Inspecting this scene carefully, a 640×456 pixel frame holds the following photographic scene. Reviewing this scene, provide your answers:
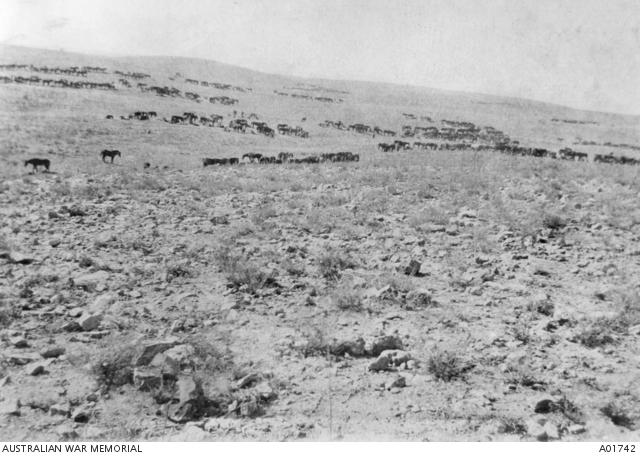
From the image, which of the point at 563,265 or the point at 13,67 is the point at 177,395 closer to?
the point at 563,265

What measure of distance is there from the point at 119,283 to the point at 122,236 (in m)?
1.94

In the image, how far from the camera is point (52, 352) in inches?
174

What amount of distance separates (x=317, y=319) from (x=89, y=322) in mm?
2608

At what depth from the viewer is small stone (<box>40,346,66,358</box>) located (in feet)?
14.4

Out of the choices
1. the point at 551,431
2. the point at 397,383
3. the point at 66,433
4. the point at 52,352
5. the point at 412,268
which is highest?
the point at 412,268

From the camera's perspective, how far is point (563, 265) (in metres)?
6.73

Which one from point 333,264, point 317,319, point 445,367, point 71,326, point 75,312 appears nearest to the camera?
point 445,367

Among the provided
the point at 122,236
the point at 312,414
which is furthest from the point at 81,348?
the point at 122,236

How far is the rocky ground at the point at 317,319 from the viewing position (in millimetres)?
3709

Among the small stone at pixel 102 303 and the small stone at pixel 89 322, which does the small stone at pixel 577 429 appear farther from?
the small stone at pixel 102 303

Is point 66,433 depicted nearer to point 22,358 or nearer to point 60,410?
point 60,410

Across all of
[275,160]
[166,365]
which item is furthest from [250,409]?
[275,160]

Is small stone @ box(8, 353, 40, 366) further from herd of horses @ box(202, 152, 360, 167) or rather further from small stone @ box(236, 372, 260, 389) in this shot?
herd of horses @ box(202, 152, 360, 167)

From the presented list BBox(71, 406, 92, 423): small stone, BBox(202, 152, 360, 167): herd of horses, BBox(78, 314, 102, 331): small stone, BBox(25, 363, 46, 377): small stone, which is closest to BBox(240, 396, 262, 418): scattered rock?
BBox(71, 406, 92, 423): small stone
